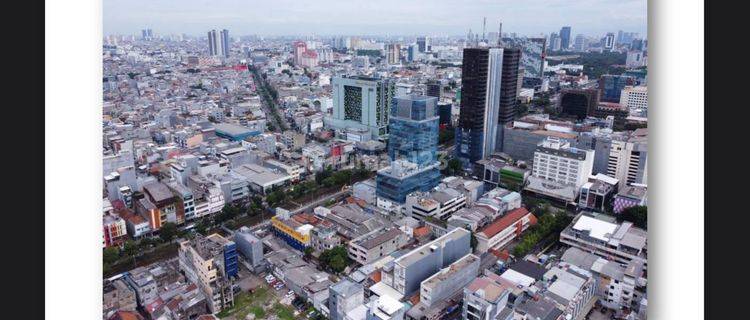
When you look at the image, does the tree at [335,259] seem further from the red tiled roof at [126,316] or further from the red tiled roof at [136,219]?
the red tiled roof at [136,219]

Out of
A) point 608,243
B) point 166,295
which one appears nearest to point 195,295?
point 166,295

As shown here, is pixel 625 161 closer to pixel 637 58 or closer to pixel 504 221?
pixel 504 221

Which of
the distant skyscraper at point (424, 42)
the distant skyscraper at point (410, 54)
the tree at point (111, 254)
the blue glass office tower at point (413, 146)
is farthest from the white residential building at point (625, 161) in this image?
the distant skyscraper at point (410, 54)

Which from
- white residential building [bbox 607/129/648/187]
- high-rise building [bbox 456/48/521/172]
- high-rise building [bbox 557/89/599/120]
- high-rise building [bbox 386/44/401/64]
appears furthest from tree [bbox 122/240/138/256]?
high-rise building [bbox 386/44/401/64]

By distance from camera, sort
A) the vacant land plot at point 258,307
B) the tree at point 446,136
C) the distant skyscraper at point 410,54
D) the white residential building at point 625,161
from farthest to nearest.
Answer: the distant skyscraper at point 410,54 → the tree at point 446,136 → the white residential building at point 625,161 → the vacant land plot at point 258,307

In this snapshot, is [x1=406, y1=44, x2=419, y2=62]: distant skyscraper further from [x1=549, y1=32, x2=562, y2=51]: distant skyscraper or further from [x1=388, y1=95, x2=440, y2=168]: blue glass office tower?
[x1=388, y1=95, x2=440, y2=168]: blue glass office tower
